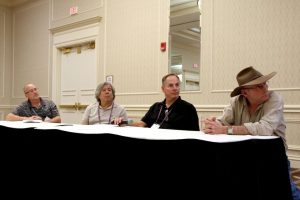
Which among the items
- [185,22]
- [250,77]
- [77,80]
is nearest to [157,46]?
[185,22]

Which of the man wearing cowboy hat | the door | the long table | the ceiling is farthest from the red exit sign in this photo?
the man wearing cowboy hat

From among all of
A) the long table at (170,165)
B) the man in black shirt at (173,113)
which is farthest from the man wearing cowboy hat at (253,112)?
the man in black shirt at (173,113)

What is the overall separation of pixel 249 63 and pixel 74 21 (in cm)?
370

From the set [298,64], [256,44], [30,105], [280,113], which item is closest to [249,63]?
[256,44]

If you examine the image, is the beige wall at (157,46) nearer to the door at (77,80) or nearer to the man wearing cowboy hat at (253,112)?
the door at (77,80)

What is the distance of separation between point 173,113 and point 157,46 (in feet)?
7.30

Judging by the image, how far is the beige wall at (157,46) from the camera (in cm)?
362

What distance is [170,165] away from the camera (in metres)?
1.41

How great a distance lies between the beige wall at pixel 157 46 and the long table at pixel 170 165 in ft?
8.14

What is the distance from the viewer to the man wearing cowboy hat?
1768mm

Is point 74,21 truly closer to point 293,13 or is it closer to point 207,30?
point 207,30

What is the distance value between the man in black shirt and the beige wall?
139cm

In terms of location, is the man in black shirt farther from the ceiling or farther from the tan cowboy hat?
the ceiling

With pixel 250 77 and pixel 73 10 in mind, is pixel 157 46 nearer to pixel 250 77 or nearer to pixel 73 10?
pixel 73 10
